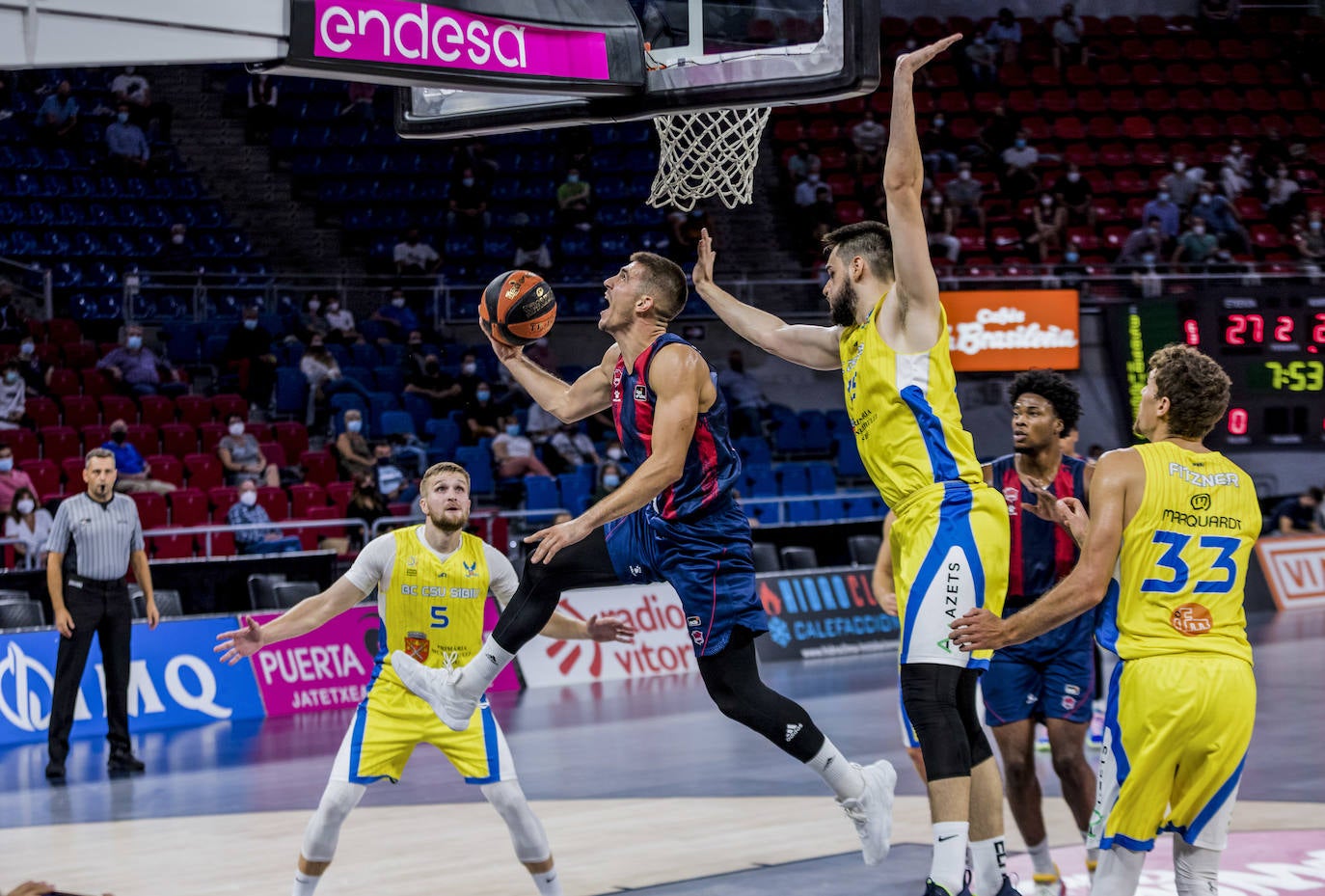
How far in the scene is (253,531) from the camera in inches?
551

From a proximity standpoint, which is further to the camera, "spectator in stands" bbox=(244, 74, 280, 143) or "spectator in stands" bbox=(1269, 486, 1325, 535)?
"spectator in stands" bbox=(244, 74, 280, 143)

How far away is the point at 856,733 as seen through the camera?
1062cm

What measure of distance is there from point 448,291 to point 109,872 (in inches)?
495

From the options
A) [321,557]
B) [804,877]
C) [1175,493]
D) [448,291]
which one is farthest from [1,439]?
[1175,493]

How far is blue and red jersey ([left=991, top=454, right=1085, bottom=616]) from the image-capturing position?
6.21 meters

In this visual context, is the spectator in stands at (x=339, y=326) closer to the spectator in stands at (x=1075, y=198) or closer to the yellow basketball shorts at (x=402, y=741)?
the spectator in stands at (x=1075, y=198)

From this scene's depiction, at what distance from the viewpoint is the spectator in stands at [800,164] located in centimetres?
2161

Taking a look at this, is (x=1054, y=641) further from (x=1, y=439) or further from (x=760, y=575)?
(x=1, y=439)

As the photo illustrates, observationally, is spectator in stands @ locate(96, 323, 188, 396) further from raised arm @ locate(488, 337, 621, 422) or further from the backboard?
raised arm @ locate(488, 337, 621, 422)

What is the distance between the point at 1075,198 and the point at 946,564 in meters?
17.8

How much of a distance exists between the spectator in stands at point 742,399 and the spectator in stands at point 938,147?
4.74 meters

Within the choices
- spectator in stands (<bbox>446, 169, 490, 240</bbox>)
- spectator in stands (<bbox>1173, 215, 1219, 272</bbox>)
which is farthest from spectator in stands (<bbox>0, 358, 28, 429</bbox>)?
spectator in stands (<bbox>1173, 215, 1219, 272</bbox>)

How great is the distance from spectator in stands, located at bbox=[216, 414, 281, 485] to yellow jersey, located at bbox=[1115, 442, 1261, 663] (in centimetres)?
1142

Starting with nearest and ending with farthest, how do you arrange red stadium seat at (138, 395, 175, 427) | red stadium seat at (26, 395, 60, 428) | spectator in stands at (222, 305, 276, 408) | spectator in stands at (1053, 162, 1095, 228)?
red stadium seat at (26, 395, 60, 428)
red stadium seat at (138, 395, 175, 427)
spectator in stands at (222, 305, 276, 408)
spectator in stands at (1053, 162, 1095, 228)
